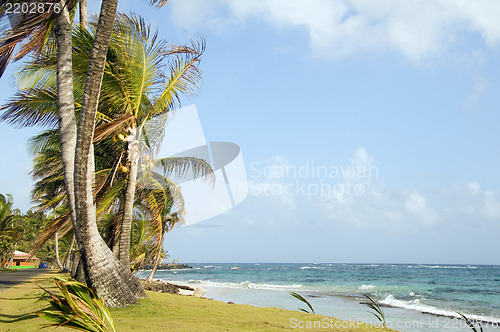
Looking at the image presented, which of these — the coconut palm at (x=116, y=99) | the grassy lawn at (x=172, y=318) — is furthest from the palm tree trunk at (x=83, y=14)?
the grassy lawn at (x=172, y=318)

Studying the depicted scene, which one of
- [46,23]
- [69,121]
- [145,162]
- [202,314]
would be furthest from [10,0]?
[202,314]

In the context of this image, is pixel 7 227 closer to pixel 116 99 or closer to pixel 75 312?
pixel 116 99

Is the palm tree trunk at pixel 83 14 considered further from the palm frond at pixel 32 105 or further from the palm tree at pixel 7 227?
the palm tree at pixel 7 227

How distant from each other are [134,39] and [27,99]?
318cm

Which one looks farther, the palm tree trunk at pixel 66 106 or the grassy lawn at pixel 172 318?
the palm tree trunk at pixel 66 106

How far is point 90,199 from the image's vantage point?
801cm

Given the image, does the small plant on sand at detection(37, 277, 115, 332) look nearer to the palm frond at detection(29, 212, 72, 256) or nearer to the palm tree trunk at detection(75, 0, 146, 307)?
the palm tree trunk at detection(75, 0, 146, 307)

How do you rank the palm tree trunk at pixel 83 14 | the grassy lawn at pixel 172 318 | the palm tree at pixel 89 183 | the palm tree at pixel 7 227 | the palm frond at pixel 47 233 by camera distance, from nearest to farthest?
the grassy lawn at pixel 172 318 < the palm tree at pixel 89 183 < the palm frond at pixel 47 233 < the palm tree trunk at pixel 83 14 < the palm tree at pixel 7 227

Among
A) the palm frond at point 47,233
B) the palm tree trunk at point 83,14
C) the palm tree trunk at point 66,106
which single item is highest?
the palm tree trunk at point 83,14

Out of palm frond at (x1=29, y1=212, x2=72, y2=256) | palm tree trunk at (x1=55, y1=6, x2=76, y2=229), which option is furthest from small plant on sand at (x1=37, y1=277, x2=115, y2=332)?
palm frond at (x1=29, y1=212, x2=72, y2=256)

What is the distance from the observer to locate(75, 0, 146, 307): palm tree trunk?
25.6 ft

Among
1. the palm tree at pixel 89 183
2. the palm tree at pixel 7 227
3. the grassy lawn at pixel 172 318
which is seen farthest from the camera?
the palm tree at pixel 7 227

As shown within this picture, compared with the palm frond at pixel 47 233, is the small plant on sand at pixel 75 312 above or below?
below

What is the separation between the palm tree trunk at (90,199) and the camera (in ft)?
25.6
